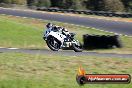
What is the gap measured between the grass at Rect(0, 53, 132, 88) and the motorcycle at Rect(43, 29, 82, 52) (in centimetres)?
252

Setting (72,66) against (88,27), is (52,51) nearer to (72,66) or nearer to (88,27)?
(72,66)

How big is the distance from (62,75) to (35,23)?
25.7 meters

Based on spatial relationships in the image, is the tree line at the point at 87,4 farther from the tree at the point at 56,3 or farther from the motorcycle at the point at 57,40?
the motorcycle at the point at 57,40

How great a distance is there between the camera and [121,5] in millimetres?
60250

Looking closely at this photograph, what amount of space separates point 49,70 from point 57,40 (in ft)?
17.1

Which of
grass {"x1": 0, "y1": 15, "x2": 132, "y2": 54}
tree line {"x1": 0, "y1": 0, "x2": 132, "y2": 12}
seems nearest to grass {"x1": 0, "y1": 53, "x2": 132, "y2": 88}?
grass {"x1": 0, "y1": 15, "x2": 132, "y2": 54}

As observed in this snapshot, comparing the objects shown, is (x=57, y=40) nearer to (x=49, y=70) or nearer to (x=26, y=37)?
(x=49, y=70)

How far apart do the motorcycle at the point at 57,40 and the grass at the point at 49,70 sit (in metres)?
2.52

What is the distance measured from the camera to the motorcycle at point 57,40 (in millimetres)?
17922

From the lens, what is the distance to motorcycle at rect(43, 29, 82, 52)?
58.8 feet

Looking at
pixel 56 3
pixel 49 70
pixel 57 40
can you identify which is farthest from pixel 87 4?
pixel 49 70

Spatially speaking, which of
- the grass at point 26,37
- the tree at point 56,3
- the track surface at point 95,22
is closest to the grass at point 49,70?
the grass at point 26,37

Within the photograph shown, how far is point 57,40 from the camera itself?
59.2ft

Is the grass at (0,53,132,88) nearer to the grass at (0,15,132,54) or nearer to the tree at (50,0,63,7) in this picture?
the grass at (0,15,132,54)
